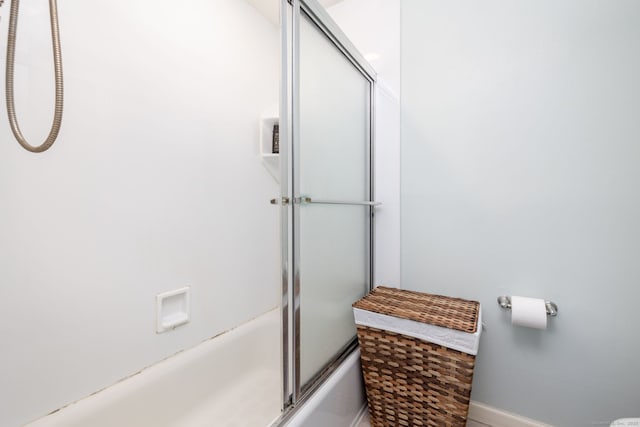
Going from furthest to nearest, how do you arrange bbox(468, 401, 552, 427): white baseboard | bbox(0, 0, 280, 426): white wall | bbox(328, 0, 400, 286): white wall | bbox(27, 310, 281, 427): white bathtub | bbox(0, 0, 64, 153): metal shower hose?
bbox(328, 0, 400, 286): white wall, bbox(468, 401, 552, 427): white baseboard, bbox(27, 310, 281, 427): white bathtub, bbox(0, 0, 280, 426): white wall, bbox(0, 0, 64, 153): metal shower hose

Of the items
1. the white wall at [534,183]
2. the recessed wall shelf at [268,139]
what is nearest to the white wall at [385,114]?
the white wall at [534,183]

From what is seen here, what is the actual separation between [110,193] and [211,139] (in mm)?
596

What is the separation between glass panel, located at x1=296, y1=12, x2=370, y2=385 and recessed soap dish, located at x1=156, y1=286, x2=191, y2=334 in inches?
29.8

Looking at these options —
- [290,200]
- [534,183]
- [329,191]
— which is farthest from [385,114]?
[290,200]

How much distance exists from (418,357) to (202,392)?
105cm

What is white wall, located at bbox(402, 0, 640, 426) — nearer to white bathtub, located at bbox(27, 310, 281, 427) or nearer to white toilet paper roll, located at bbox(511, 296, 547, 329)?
white toilet paper roll, located at bbox(511, 296, 547, 329)

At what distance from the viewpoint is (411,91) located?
61.6 inches

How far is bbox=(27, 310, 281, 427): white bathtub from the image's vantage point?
114 centimetres

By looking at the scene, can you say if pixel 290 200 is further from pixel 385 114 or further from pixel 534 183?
pixel 534 183

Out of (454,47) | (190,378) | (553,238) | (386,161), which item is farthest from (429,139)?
(190,378)

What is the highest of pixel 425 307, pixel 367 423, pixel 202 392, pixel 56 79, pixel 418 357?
pixel 56 79

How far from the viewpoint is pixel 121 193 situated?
128 cm

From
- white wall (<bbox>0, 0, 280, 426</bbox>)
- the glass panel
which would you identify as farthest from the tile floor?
white wall (<bbox>0, 0, 280, 426</bbox>)

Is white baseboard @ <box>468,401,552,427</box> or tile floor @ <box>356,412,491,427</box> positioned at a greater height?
white baseboard @ <box>468,401,552,427</box>
